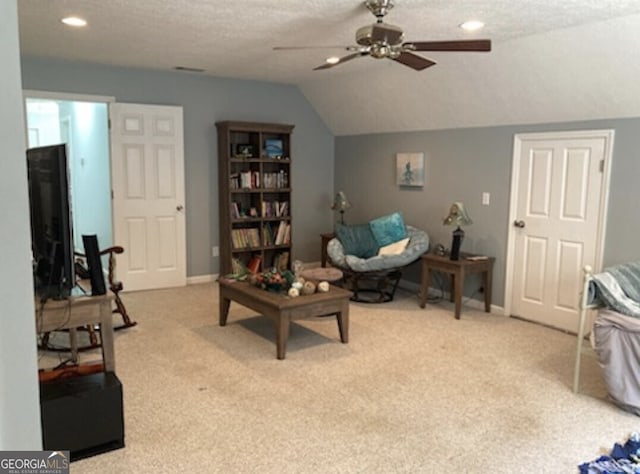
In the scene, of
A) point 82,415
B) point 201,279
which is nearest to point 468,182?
point 201,279

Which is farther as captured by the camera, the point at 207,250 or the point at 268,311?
the point at 207,250

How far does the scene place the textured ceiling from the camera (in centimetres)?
327

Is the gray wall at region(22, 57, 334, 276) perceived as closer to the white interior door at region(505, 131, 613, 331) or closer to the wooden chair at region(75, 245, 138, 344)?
the wooden chair at region(75, 245, 138, 344)

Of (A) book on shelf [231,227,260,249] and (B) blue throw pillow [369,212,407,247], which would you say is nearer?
(B) blue throw pillow [369,212,407,247]

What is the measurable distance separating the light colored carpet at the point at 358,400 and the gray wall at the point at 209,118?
1751 millimetres

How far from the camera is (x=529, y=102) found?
14.4 ft

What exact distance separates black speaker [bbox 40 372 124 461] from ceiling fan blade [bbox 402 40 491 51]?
2.47 meters

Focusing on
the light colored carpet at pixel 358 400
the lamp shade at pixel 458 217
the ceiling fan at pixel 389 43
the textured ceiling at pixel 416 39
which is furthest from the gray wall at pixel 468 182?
the ceiling fan at pixel 389 43

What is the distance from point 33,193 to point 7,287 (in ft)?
5.38

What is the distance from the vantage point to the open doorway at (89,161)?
6074 mm

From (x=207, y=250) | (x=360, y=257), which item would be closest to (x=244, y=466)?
(x=360, y=257)

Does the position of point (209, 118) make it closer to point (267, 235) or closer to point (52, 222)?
point (267, 235)

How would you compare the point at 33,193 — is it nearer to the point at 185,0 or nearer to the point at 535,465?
the point at 185,0

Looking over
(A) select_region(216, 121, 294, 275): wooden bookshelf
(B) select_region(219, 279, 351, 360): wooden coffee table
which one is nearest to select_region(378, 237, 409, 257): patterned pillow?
(A) select_region(216, 121, 294, 275): wooden bookshelf
